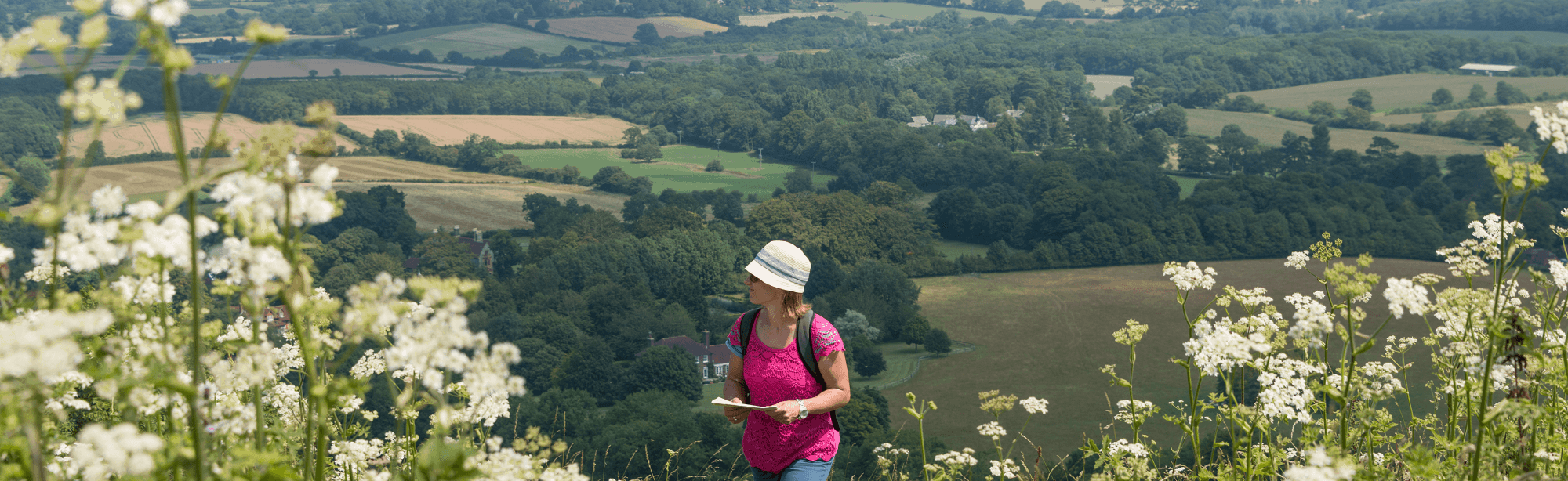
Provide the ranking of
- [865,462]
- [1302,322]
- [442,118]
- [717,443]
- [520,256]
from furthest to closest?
[442,118] < [520,256] < [717,443] < [865,462] < [1302,322]

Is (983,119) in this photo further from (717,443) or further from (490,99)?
(717,443)

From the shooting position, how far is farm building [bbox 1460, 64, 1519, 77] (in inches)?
6324

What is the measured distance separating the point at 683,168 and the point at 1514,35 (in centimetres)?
15854

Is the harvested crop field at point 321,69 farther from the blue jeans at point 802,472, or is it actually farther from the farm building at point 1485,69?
the farm building at point 1485,69

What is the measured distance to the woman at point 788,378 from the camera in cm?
538

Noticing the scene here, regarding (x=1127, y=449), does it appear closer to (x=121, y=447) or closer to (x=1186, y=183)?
(x=121, y=447)

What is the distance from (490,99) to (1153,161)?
3919 inches

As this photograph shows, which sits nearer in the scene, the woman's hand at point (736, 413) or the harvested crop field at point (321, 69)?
the woman's hand at point (736, 413)

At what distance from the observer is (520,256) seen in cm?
9262

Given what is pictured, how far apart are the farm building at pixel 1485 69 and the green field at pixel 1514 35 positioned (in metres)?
15.0

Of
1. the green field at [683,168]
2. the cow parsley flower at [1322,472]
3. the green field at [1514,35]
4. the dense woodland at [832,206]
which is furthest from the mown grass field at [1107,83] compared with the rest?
the cow parsley flower at [1322,472]

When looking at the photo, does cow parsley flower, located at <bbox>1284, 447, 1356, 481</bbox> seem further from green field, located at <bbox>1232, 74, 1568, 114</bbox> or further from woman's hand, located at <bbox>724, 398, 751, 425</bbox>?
green field, located at <bbox>1232, 74, 1568, 114</bbox>

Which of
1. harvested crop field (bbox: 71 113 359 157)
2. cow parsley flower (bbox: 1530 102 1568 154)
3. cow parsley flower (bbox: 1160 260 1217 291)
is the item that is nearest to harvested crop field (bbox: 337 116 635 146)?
harvested crop field (bbox: 71 113 359 157)

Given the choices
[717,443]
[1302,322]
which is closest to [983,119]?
[717,443]
